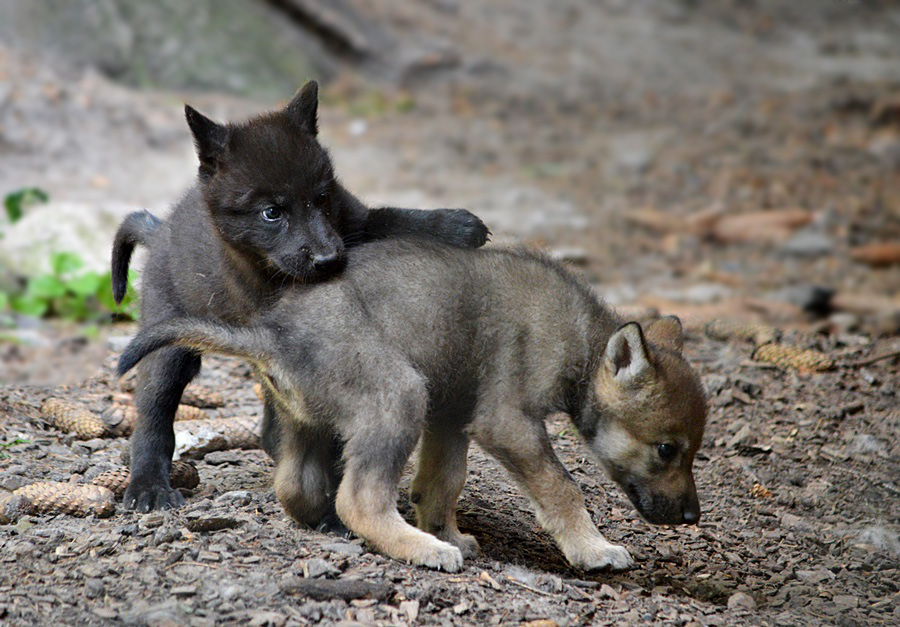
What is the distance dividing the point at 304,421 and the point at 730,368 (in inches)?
134

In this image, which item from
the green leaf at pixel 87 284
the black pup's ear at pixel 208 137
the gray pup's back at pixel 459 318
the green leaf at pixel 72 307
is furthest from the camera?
the green leaf at pixel 72 307

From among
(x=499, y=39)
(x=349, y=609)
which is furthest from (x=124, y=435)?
(x=499, y=39)

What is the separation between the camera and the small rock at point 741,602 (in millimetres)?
4426

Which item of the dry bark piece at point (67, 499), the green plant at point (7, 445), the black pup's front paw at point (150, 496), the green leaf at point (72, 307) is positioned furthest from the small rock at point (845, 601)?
the green leaf at point (72, 307)

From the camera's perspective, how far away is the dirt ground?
420 cm

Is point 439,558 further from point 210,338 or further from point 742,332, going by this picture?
point 742,332

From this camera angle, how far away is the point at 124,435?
19.3ft

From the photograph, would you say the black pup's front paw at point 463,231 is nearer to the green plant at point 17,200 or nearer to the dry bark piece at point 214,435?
the dry bark piece at point 214,435

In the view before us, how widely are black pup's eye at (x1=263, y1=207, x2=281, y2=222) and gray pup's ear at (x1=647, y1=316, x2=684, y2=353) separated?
75.3 inches

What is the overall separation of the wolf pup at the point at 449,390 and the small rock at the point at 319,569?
270 millimetres

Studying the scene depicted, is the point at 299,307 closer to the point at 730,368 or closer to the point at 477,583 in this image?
the point at 477,583

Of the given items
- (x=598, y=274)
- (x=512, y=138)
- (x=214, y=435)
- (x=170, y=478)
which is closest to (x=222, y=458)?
(x=214, y=435)

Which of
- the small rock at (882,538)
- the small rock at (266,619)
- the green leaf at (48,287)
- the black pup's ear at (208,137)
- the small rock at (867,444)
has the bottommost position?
the green leaf at (48,287)

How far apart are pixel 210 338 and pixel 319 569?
1.06 metres
